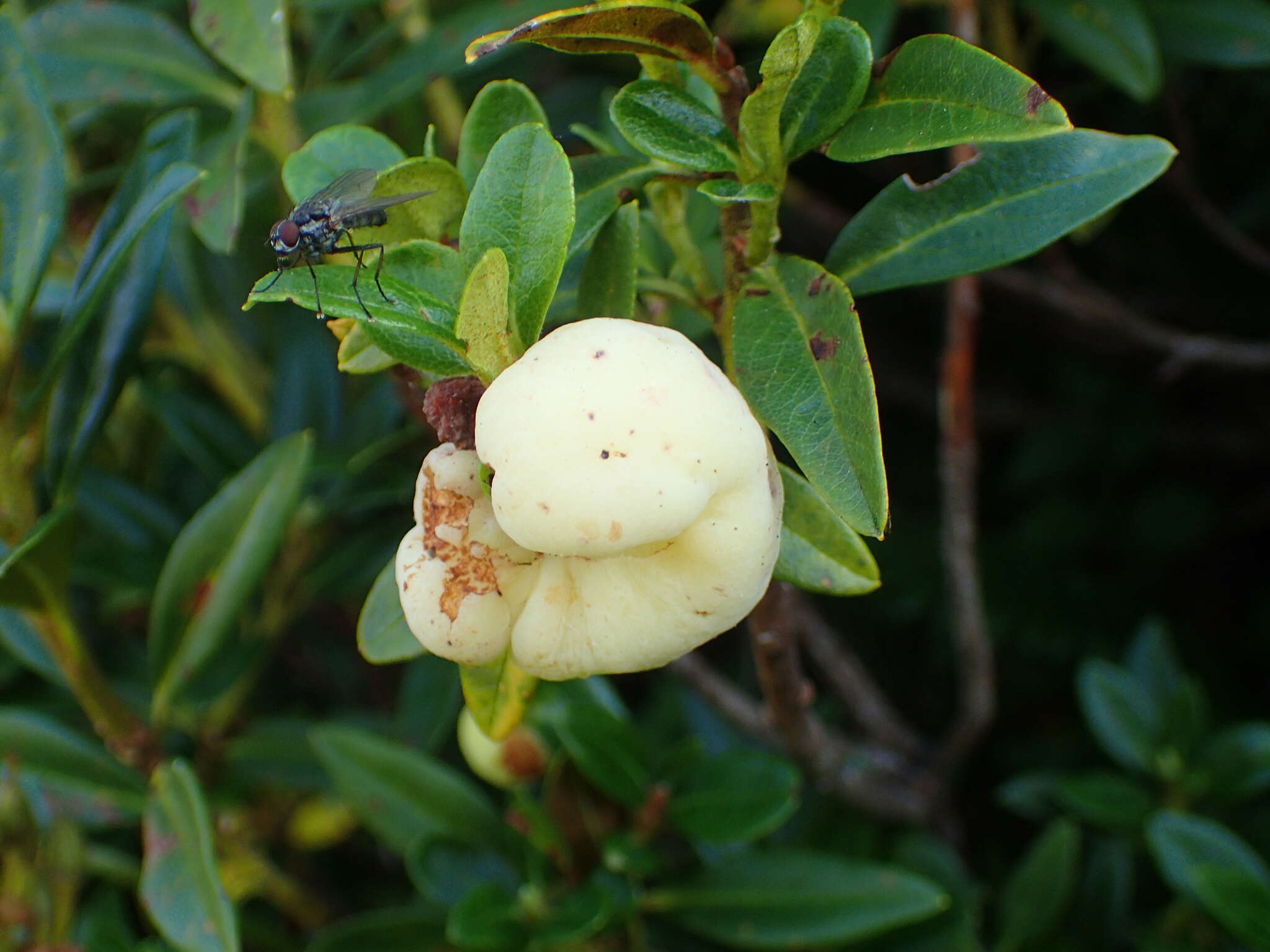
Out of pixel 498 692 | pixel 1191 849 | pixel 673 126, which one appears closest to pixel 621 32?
pixel 673 126

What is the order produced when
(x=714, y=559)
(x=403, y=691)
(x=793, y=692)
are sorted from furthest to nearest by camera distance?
(x=403, y=691) → (x=793, y=692) → (x=714, y=559)

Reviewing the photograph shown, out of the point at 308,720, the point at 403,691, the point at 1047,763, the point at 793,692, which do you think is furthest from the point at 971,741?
the point at 308,720

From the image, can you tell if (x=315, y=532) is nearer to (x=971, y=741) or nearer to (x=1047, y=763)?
(x=971, y=741)

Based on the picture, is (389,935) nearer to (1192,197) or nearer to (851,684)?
(851,684)

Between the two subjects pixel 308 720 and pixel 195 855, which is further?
pixel 308 720

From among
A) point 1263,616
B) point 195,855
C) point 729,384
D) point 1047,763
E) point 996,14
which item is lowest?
point 1047,763

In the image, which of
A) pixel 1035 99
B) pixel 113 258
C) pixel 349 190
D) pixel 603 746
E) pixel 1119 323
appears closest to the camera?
pixel 1035 99
